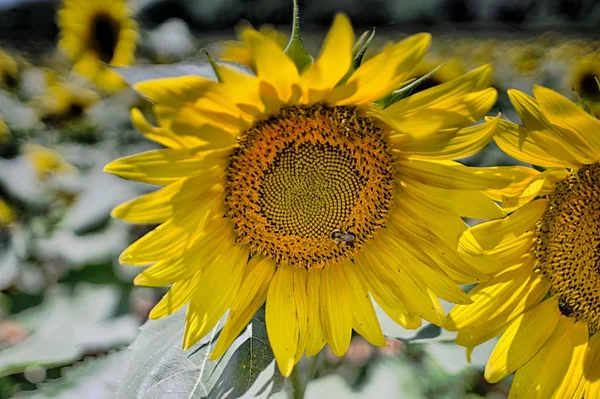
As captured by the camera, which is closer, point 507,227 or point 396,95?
point 396,95

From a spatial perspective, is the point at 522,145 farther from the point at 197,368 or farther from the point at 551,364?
the point at 197,368

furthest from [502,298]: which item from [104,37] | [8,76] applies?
[8,76]

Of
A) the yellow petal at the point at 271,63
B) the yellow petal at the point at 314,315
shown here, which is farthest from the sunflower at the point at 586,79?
the yellow petal at the point at 271,63

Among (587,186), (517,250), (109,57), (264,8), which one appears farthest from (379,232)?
(264,8)

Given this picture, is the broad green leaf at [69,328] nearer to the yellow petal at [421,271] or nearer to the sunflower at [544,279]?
the yellow petal at [421,271]

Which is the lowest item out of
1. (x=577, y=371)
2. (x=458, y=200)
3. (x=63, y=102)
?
(x=63, y=102)

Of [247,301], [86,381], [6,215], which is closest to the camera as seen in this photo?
[247,301]

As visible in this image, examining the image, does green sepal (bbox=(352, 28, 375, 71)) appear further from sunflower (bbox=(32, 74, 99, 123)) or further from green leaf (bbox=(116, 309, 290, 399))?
sunflower (bbox=(32, 74, 99, 123))
